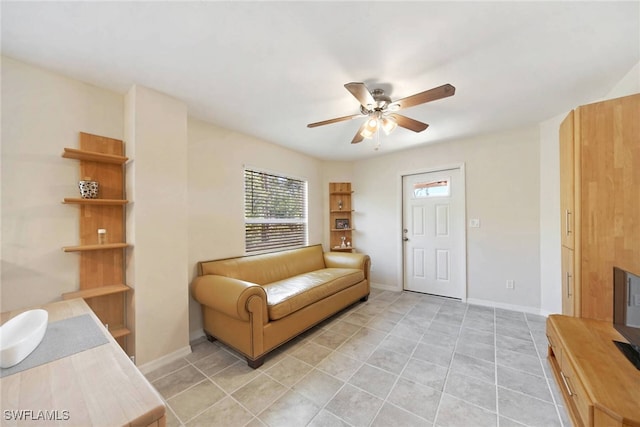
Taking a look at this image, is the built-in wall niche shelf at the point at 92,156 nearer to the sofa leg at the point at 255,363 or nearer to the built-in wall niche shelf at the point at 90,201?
the built-in wall niche shelf at the point at 90,201

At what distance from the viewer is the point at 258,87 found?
1.99 meters

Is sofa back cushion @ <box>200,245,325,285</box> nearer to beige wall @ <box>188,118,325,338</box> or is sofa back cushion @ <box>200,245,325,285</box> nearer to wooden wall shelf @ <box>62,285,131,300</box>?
beige wall @ <box>188,118,325,338</box>

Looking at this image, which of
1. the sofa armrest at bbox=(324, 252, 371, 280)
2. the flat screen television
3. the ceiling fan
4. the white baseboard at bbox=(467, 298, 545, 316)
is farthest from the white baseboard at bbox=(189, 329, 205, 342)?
→ the white baseboard at bbox=(467, 298, 545, 316)

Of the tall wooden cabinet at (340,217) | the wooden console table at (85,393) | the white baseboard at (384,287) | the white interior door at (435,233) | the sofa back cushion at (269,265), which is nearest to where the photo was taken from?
the wooden console table at (85,393)

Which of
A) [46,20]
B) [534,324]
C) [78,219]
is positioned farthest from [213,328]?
[534,324]

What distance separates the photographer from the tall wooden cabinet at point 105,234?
1.86 meters

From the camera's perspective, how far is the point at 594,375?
1.16 m

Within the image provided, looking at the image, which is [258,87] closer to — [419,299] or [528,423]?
[528,423]

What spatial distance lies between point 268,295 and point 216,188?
4.55ft

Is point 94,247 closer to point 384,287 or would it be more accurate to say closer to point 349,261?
point 349,261

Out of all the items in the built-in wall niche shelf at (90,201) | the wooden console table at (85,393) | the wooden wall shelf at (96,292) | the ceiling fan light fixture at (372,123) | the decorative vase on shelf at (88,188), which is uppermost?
the ceiling fan light fixture at (372,123)

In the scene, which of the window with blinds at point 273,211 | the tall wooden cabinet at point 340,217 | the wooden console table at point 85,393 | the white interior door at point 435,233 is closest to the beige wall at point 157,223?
the window with blinds at point 273,211

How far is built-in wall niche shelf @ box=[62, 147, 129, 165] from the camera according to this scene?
1.74 m

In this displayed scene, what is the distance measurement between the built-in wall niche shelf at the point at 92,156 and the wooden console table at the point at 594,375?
3252mm
